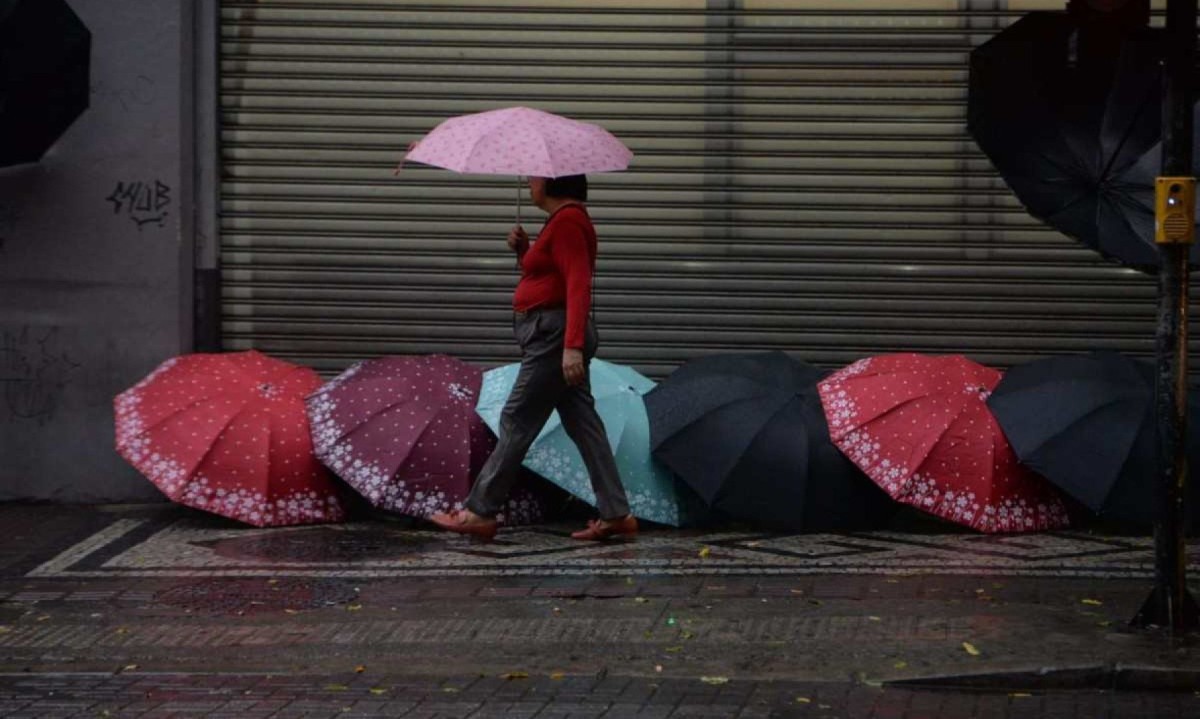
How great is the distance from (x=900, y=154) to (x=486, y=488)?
3430 mm

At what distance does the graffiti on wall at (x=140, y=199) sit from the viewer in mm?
10945

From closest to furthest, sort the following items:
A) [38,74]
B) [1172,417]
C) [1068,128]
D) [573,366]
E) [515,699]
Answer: [515,699], [1172,417], [573,366], [1068,128], [38,74]

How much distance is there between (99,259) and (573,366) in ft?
11.0

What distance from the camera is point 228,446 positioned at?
32.1 feet

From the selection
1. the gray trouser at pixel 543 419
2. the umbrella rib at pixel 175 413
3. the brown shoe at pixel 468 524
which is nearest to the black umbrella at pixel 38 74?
the umbrella rib at pixel 175 413

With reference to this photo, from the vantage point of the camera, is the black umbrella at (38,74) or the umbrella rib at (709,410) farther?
the black umbrella at (38,74)

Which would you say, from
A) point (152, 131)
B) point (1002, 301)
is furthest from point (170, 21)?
point (1002, 301)

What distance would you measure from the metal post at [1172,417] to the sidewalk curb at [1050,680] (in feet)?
2.01

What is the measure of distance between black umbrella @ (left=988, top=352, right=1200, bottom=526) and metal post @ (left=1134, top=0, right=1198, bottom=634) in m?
1.87

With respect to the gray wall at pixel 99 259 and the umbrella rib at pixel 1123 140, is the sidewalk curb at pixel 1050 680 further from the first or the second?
the gray wall at pixel 99 259

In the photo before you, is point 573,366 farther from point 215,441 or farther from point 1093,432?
point 1093,432

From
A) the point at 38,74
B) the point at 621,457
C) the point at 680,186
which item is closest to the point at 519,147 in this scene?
the point at 621,457

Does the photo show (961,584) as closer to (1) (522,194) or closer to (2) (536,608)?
(2) (536,608)

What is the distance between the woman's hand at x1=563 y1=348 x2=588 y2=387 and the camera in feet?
29.9
